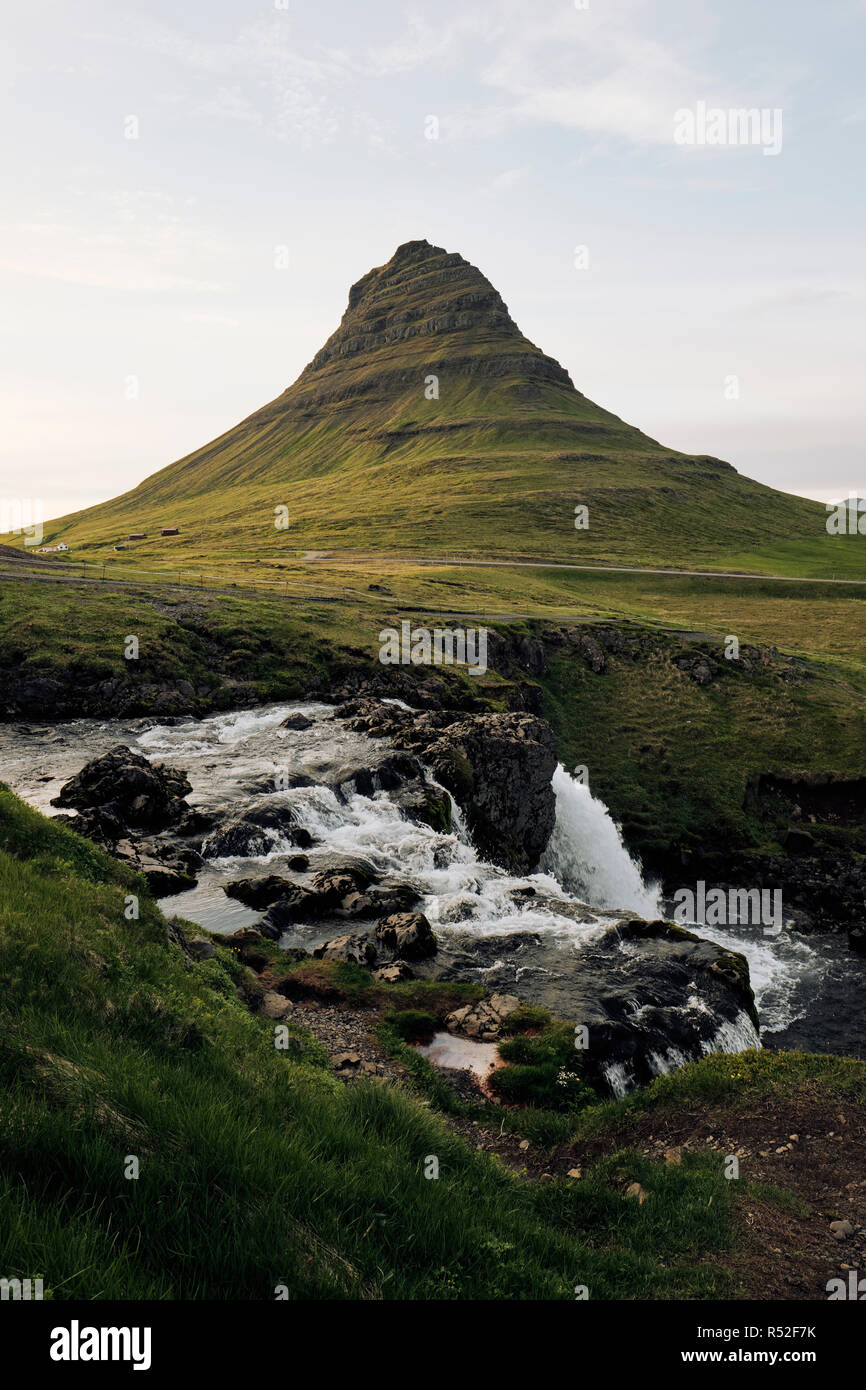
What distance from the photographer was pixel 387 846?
29.1m

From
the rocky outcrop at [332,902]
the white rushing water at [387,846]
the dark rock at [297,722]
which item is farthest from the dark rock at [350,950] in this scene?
the dark rock at [297,722]

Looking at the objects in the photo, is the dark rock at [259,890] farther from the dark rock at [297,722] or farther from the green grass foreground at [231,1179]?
the dark rock at [297,722]

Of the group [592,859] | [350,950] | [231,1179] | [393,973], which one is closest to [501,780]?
[592,859]

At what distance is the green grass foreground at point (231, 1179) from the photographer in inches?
212

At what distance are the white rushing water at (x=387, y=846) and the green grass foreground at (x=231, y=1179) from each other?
8708mm

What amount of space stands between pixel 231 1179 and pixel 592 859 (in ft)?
131

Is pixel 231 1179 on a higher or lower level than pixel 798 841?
higher

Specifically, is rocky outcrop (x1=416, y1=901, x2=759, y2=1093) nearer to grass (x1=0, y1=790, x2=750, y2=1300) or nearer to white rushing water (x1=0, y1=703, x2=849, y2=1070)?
white rushing water (x1=0, y1=703, x2=849, y2=1070)

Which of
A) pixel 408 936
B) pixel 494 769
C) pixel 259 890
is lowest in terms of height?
pixel 408 936

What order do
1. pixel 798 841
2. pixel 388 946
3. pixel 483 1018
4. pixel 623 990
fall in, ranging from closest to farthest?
pixel 483 1018
pixel 623 990
pixel 388 946
pixel 798 841

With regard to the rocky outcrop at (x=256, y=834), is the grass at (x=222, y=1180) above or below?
above

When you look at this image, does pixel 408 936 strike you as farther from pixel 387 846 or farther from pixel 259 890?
pixel 387 846

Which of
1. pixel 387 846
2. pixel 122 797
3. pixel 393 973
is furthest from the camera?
pixel 122 797
